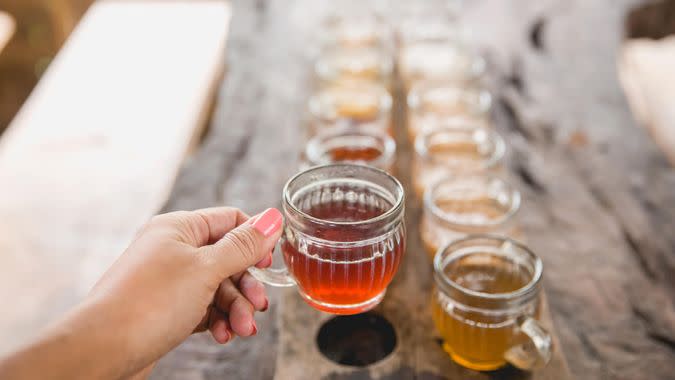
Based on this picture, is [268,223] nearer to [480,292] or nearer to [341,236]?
[341,236]

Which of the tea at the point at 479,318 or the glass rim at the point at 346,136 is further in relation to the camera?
the glass rim at the point at 346,136

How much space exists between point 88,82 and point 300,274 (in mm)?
1700

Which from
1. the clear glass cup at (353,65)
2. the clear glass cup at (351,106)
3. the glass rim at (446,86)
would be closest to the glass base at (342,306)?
the clear glass cup at (351,106)

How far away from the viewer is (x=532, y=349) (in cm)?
102

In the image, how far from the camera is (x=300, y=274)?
3.38 ft

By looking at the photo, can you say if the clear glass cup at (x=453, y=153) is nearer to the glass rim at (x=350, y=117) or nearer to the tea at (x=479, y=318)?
the glass rim at (x=350, y=117)

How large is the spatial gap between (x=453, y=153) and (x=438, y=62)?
47cm

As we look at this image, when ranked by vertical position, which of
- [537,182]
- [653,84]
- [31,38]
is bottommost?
[31,38]

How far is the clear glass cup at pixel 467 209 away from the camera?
1.25 metres

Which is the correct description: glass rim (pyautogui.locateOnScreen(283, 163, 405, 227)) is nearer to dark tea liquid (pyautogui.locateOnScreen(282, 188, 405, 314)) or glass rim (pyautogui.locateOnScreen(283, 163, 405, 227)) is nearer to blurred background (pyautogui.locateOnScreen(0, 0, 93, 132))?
dark tea liquid (pyautogui.locateOnScreen(282, 188, 405, 314))

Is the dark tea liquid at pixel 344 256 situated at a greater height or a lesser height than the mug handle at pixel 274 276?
greater

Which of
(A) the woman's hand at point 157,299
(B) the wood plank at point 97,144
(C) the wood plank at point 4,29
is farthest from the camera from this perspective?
(C) the wood plank at point 4,29

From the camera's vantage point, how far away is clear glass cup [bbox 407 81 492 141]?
1.64m

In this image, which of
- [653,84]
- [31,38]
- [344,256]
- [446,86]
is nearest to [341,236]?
[344,256]
